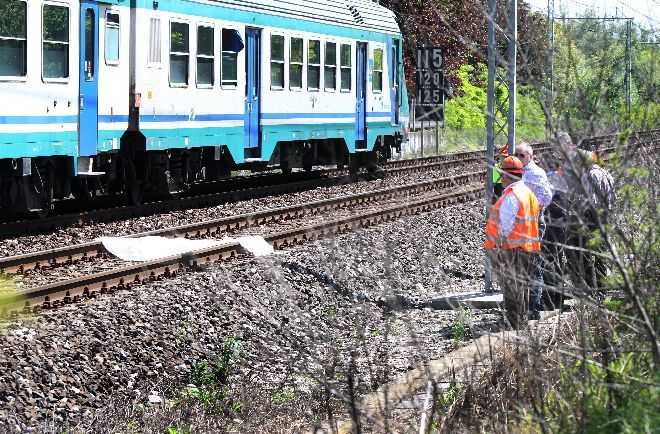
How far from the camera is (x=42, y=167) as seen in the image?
16.1m

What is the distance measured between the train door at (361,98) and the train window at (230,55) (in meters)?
5.83

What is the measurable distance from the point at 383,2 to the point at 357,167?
52.3 feet

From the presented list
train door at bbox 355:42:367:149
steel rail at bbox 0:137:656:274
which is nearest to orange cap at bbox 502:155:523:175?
steel rail at bbox 0:137:656:274

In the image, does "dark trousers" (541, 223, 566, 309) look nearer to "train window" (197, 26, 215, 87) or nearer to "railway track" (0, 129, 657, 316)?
"railway track" (0, 129, 657, 316)

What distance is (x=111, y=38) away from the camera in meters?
17.1

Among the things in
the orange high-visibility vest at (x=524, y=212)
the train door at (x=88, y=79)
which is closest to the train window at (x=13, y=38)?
the train door at (x=88, y=79)

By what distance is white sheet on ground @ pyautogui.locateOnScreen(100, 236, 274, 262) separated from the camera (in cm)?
1412

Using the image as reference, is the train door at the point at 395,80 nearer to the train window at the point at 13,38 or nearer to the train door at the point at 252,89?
the train door at the point at 252,89

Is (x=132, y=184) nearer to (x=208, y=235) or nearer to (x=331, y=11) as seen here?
(x=208, y=235)

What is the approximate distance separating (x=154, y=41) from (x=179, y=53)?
76 cm

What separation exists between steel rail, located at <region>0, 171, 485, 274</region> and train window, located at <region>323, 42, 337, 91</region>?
8.13 ft

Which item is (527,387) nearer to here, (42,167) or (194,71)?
(42,167)

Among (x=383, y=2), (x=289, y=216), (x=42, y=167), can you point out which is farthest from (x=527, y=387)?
(x=383, y=2)

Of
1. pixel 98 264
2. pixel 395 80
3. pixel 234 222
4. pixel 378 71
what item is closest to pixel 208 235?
pixel 234 222
